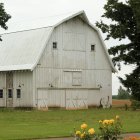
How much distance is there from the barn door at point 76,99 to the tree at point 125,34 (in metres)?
5.32

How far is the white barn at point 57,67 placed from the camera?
5578 centimetres

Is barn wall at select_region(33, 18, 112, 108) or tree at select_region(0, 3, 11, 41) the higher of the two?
tree at select_region(0, 3, 11, 41)

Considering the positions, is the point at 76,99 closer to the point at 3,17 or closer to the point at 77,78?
the point at 77,78

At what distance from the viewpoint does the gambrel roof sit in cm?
5544

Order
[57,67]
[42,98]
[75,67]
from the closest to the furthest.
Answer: [42,98] → [57,67] → [75,67]

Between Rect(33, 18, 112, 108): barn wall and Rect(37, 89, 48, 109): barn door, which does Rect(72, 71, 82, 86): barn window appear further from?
Rect(37, 89, 48, 109): barn door

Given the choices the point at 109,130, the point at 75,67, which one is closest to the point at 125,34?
the point at 75,67

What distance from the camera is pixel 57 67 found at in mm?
57438

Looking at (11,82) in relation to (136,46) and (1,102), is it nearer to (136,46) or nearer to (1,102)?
(1,102)

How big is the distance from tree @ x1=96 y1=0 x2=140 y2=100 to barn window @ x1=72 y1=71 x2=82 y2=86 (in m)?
5.08

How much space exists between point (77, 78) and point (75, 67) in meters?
1.18

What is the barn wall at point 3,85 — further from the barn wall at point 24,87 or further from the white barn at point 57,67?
the barn wall at point 24,87

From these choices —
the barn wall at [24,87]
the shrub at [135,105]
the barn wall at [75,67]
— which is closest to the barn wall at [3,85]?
the barn wall at [24,87]

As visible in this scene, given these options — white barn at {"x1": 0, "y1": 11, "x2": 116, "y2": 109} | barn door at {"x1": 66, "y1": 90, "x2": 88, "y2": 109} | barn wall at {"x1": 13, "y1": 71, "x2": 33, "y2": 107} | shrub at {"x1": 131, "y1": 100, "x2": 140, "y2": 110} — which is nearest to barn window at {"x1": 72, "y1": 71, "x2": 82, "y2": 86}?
white barn at {"x1": 0, "y1": 11, "x2": 116, "y2": 109}
